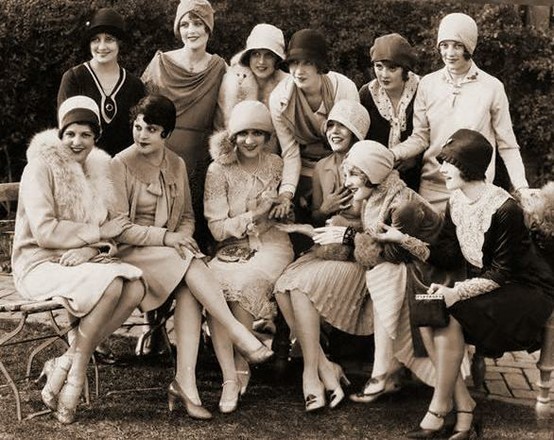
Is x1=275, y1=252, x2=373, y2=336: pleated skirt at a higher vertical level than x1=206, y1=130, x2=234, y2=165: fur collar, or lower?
lower

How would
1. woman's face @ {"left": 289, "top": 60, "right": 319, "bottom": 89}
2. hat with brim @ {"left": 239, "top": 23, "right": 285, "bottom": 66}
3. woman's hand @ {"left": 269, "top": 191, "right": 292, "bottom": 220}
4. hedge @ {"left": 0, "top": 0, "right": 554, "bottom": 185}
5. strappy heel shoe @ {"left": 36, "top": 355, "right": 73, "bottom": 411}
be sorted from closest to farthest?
strappy heel shoe @ {"left": 36, "top": 355, "right": 73, "bottom": 411} → woman's hand @ {"left": 269, "top": 191, "right": 292, "bottom": 220} → woman's face @ {"left": 289, "top": 60, "right": 319, "bottom": 89} → hat with brim @ {"left": 239, "top": 23, "right": 285, "bottom": 66} → hedge @ {"left": 0, "top": 0, "right": 554, "bottom": 185}

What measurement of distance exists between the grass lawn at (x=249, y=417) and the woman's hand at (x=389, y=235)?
93 cm

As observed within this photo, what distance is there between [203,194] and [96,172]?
0.88 meters

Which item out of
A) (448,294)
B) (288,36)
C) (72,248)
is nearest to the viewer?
(448,294)

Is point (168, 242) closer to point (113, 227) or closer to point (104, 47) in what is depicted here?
point (113, 227)

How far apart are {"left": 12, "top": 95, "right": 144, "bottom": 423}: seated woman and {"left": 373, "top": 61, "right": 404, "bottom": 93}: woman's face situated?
170 cm

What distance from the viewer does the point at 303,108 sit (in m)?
5.94

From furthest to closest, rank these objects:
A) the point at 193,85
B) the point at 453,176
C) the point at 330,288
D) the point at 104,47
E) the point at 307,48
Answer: the point at 193,85 → the point at 104,47 → the point at 307,48 → the point at 330,288 → the point at 453,176

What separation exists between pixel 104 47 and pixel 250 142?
1.17 metres

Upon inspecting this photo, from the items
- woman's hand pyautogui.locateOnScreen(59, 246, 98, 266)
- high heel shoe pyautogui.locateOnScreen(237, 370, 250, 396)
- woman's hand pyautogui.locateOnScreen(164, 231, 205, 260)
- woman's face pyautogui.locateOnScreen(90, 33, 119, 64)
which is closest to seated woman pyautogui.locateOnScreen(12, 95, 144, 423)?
woman's hand pyautogui.locateOnScreen(59, 246, 98, 266)

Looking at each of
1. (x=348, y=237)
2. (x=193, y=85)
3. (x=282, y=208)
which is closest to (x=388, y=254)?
(x=348, y=237)

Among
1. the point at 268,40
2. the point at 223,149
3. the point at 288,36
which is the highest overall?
the point at 288,36

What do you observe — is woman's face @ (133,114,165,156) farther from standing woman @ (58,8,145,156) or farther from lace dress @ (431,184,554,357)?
lace dress @ (431,184,554,357)

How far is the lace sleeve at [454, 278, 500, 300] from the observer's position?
4.82m
